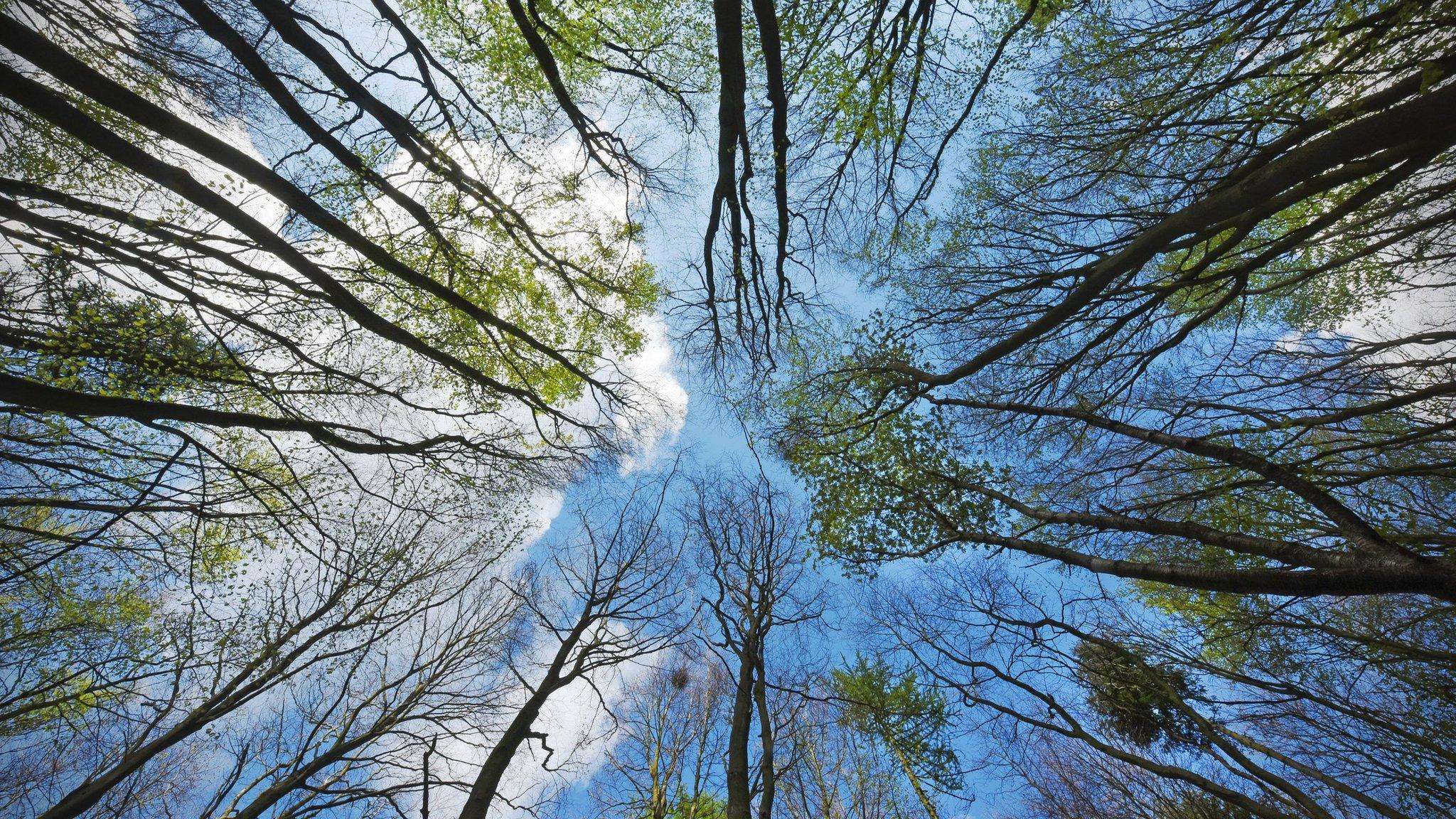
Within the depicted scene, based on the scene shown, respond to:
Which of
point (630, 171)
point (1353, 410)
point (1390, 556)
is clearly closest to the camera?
point (1390, 556)

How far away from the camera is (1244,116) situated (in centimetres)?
422

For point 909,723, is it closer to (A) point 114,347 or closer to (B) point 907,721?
(B) point 907,721

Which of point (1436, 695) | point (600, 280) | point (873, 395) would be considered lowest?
point (1436, 695)

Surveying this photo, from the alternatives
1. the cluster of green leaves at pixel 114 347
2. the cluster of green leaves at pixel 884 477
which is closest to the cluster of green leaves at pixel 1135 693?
the cluster of green leaves at pixel 884 477

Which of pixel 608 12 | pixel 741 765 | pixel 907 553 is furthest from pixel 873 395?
pixel 608 12

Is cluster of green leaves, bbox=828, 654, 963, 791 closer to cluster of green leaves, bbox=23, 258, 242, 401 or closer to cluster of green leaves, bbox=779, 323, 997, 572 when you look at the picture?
cluster of green leaves, bbox=779, 323, 997, 572

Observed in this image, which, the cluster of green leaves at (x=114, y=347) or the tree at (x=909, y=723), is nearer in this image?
the cluster of green leaves at (x=114, y=347)

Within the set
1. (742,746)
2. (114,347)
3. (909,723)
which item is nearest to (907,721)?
(909,723)

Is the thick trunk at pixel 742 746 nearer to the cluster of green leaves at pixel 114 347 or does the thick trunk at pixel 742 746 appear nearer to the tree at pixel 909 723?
the tree at pixel 909 723

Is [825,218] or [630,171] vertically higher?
[630,171]

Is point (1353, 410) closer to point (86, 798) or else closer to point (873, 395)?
point (873, 395)

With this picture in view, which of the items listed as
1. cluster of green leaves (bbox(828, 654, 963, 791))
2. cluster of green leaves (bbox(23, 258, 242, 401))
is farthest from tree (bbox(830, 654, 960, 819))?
cluster of green leaves (bbox(23, 258, 242, 401))

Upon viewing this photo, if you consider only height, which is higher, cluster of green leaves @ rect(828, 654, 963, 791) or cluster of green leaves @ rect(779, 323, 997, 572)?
cluster of green leaves @ rect(779, 323, 997, 572)

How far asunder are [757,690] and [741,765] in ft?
3.63
